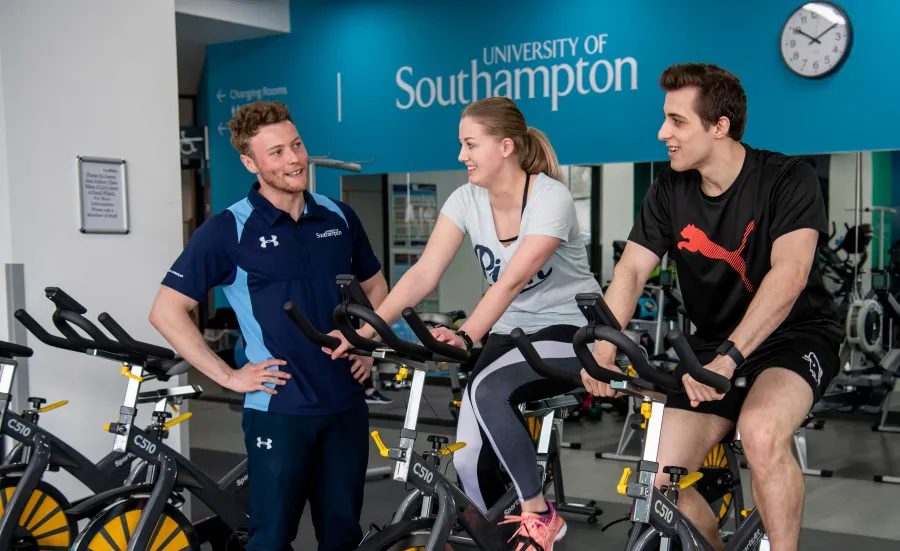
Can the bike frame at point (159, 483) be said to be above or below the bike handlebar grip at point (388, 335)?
below

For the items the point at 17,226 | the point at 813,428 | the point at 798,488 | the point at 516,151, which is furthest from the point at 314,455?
the point at 813,428

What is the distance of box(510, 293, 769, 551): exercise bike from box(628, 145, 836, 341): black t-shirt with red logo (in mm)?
537

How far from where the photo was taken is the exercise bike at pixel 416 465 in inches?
88.7

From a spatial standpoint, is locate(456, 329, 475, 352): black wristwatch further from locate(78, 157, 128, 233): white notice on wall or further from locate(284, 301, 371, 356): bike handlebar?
locate(78, 157, 128, 233): white notice on wall

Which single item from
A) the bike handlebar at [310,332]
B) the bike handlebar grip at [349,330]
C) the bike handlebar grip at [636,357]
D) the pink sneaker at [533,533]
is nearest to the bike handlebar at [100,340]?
the bike handlebar at [310,332]

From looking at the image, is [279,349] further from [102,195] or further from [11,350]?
[102,195]

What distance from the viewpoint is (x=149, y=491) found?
9.80 ft

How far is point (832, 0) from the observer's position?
6129 millimetres

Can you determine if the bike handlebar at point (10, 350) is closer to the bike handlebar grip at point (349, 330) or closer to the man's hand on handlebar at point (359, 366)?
the man's hand on handlebar at point (359, 366)

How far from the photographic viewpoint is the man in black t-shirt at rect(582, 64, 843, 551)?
2338mm

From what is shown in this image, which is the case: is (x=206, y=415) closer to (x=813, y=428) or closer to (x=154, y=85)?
(x=154, y=85)

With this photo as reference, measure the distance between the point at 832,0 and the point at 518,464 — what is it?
15.6ft

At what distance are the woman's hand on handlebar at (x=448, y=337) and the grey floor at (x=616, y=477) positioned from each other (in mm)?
999

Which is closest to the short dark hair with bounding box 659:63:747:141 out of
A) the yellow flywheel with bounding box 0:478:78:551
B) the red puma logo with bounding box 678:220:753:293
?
the red puma logo with bounding box 678:220:753:293
